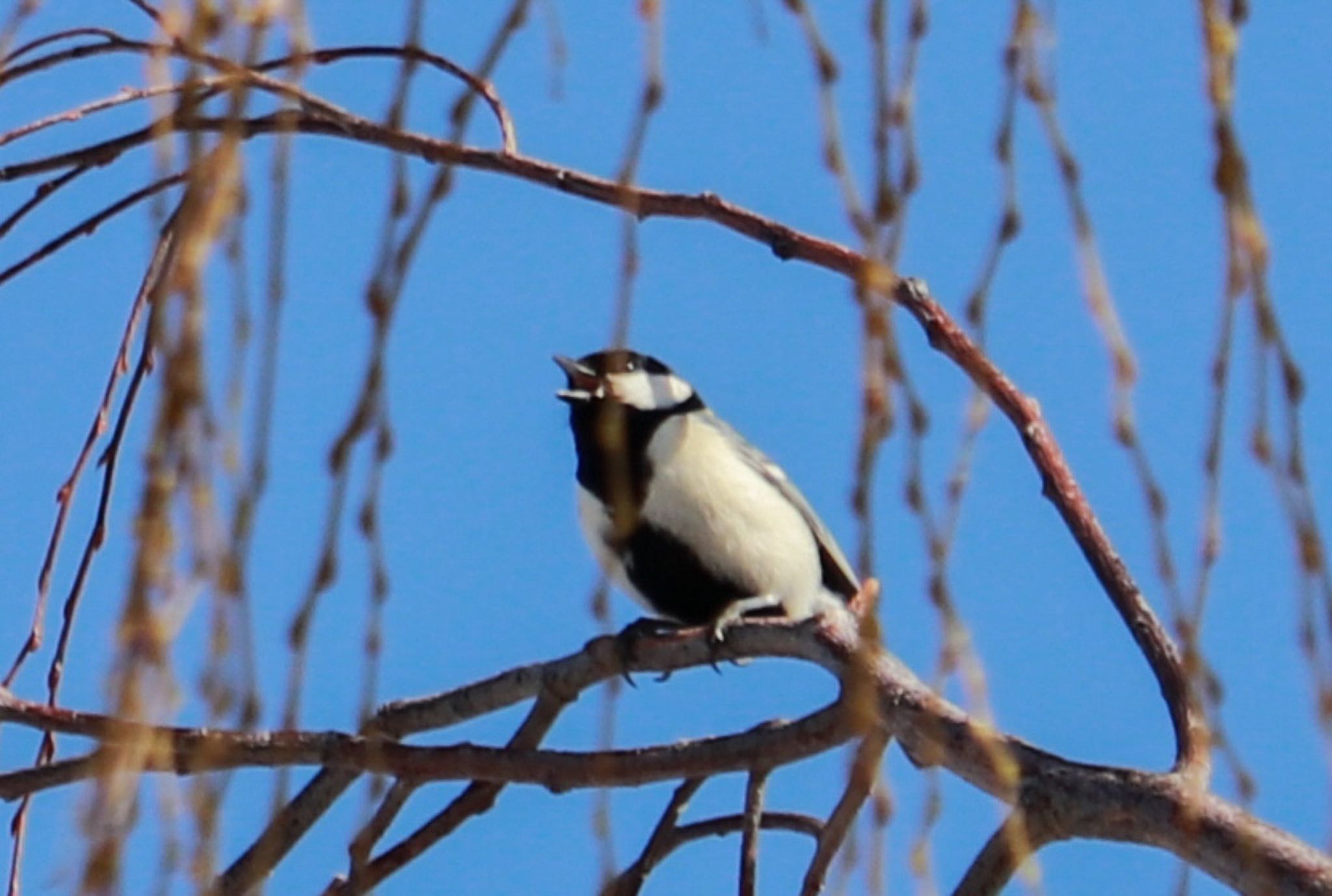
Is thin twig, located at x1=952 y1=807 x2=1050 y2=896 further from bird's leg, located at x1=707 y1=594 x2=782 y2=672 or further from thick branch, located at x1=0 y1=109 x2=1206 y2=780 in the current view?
bird's leg, located at x1=707 y1=594 x2=782 y2=672

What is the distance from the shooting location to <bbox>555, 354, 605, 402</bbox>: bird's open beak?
326 centimetres

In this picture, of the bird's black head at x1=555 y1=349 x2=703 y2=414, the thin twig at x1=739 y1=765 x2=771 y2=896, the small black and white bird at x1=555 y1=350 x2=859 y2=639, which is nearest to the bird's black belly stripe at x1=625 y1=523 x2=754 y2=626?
the small black and white bird at x1=555 y1=350 x2=859 y2=639

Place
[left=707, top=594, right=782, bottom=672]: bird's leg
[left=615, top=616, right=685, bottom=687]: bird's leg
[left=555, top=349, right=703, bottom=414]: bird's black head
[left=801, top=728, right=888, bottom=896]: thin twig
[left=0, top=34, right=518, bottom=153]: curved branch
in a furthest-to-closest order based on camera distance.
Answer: [left=555, top=349, right=703, bottom=414]: bird's black head < [left=707, top=594, right=782, bottom=672]: bird's leg < [left=615, top=616, right=685, bottom=687]: bird's leg < [left=801, top=728, right=888, bottom=896]: thin twig < [left=0, top=34, right=518, bottom=153]: curved branch

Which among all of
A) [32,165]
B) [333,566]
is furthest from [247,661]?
[32,165]

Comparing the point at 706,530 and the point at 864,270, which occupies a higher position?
the point at 706,530

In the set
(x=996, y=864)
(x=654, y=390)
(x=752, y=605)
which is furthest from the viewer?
(x=654, y=390)

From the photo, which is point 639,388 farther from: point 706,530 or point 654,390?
point 706,530

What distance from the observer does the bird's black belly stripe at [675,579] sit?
2.99 m

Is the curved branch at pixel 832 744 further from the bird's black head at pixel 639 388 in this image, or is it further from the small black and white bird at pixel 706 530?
the bird's black head at pixel 639 388

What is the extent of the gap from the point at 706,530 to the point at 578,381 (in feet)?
1.52

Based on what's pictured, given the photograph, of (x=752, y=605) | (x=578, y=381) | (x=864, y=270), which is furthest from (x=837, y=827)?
(x=578, y=381)

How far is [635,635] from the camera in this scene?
1.98m

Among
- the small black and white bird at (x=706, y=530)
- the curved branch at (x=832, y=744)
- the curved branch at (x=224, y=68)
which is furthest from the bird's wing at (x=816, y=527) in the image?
the curved branch at (x=224, y=68)

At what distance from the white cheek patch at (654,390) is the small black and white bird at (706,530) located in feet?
0.23
